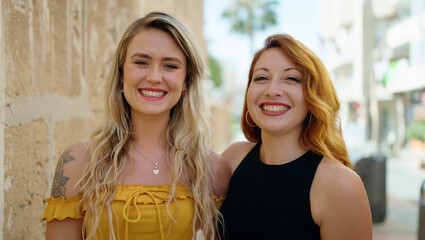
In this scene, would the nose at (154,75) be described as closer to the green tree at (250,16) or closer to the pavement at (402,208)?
the pavement at (402,208)

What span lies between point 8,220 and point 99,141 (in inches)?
23.1

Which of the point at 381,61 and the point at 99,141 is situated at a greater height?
the point at 381,61

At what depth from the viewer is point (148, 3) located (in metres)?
3.93

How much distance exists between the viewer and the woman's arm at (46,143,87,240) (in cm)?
174

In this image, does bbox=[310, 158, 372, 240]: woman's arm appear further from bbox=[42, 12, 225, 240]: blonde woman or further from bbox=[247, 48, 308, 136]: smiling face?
bbox=[42, 12, 225, 240]: blonde woman

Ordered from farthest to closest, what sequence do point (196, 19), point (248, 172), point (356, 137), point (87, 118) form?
1. point (356, 137)
2. point (196, 19)
3. point (87, 118)
4. point (248, 172)

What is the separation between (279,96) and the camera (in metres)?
1.90

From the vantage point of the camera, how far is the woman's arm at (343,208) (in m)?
1.66

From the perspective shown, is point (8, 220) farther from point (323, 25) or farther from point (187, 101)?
point (323, 25)

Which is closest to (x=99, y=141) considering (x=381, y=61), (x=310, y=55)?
(x=310, y=55)

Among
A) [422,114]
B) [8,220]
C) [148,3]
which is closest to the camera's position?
[8,220]

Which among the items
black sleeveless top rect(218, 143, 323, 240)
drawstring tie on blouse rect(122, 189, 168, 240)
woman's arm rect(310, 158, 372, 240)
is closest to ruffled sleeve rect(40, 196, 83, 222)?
drawstring tie on blouse rect(122, 189, 168, 240)

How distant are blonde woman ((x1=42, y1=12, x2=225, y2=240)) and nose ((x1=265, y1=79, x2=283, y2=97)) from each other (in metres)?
0.48

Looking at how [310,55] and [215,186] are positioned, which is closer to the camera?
[310,55]
